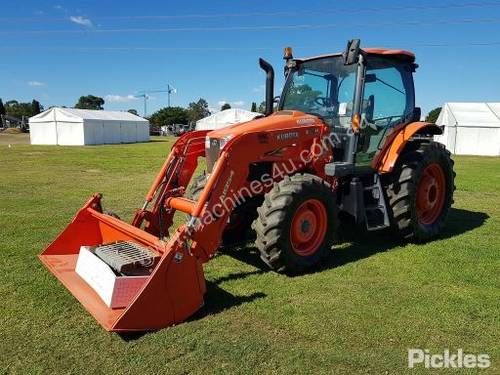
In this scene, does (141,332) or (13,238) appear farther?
(13,238)

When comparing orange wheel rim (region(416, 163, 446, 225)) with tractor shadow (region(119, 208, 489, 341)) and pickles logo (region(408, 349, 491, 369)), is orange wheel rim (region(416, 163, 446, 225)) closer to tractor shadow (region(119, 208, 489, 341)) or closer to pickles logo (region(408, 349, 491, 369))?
tractor shadow (region(119, 208, 489, 341))

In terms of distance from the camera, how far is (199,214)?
15.1 ft

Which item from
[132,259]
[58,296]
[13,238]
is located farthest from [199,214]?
[13,238]

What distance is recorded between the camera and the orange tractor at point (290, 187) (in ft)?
14.0

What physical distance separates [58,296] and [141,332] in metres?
1.31

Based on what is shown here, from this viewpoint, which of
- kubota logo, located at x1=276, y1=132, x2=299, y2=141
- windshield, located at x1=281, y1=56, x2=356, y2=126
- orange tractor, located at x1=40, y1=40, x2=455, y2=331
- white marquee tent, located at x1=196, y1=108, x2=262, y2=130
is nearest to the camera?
orange tractor, located at x1=40, y1=40, x2=455, y2=331

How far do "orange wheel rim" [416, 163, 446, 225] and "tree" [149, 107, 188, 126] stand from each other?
9241 cm

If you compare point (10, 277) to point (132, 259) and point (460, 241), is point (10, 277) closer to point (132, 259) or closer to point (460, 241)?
point (132, 259)

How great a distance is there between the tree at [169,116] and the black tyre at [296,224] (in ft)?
308

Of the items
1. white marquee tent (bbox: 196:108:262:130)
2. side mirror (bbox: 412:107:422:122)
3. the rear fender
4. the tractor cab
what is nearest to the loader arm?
the tractor cab

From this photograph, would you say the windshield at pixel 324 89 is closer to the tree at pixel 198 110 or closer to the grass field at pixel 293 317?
the grass field at pixel 293 317

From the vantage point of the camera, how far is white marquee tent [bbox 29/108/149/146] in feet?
126

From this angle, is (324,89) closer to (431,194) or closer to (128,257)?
(431,194)

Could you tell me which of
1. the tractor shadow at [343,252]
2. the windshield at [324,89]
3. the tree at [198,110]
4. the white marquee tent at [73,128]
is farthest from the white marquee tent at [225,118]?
the tree at [198,110]
